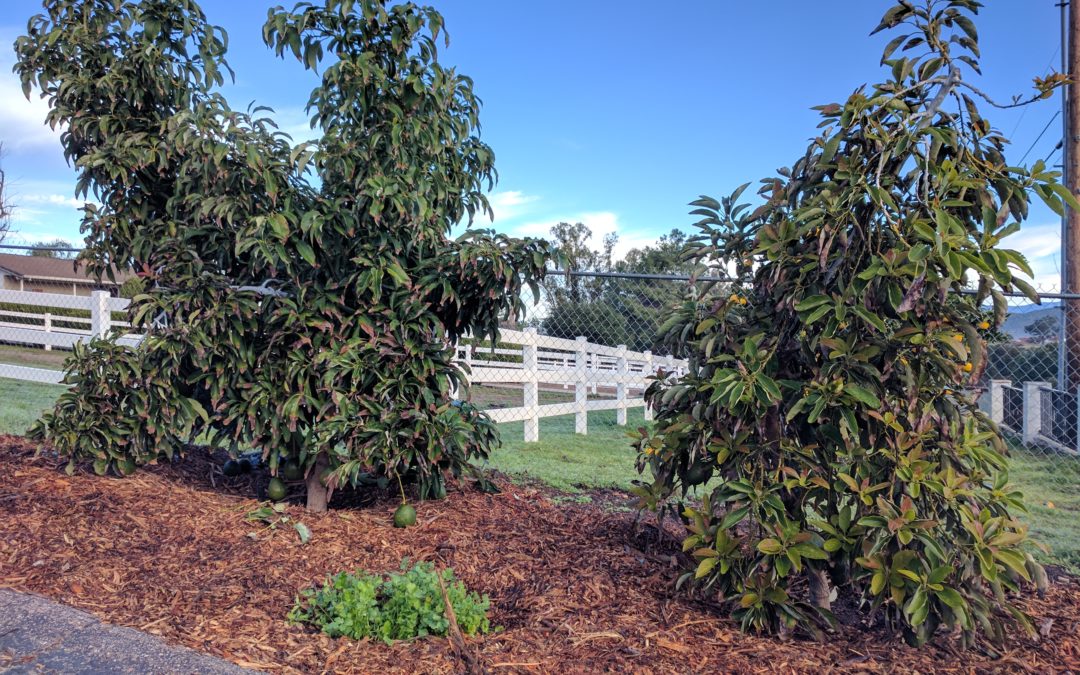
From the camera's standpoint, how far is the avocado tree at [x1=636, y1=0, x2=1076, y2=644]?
268cm

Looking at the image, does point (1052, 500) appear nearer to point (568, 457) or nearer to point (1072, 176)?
point (1072, 176)

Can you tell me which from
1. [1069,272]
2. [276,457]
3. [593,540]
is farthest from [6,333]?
[1069,272]

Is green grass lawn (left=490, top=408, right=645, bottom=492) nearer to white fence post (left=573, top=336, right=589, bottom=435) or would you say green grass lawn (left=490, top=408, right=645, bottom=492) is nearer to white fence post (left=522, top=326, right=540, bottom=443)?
white fence post (left=573, top=336, right=589, bottom=435)

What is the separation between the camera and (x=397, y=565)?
3.58 m

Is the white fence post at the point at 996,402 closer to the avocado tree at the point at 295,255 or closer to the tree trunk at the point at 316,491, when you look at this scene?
the avocado tree at the point at 295,255

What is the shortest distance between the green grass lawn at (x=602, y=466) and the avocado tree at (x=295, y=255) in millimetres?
1809

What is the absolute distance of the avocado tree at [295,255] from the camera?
156 inches

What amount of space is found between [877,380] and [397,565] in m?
2.34

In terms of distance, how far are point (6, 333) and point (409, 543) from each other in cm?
917

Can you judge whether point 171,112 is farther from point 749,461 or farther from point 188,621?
point 749,461

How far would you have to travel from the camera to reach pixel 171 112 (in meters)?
4.83

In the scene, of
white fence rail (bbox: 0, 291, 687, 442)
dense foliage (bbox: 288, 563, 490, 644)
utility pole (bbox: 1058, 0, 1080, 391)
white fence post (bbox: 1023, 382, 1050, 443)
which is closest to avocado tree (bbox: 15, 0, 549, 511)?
dense foliage (bbox: 288, 563, 490, 644)

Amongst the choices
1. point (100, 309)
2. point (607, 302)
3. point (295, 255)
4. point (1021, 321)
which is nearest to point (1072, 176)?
point (1021, 321)

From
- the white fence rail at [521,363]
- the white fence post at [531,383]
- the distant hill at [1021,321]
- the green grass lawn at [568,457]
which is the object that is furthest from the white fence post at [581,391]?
the distant hill at [1021,321]
